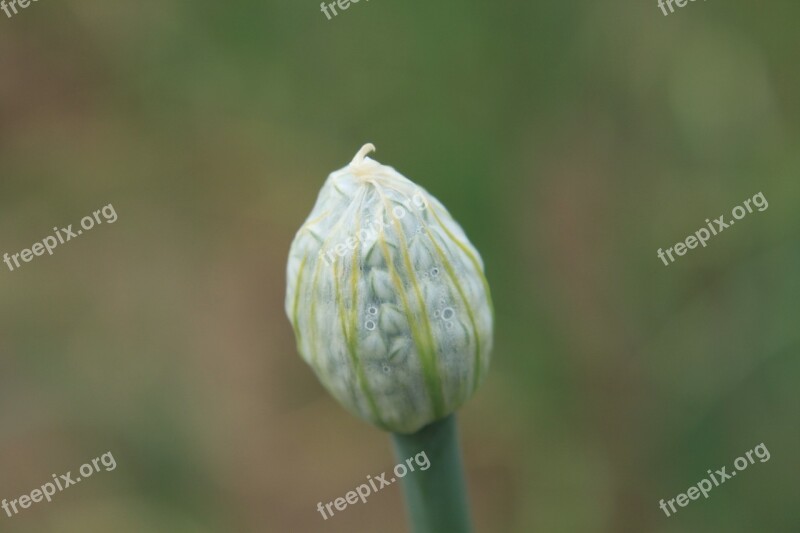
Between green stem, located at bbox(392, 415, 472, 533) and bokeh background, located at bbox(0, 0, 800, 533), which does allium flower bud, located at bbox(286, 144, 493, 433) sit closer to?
green stem, located at bbox(392, 415, 472, 533)

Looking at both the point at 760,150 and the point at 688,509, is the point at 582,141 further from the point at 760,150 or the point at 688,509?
the point at 688,509

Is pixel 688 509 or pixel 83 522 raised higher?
pixel 83 522

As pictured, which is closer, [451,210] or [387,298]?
[387,298]

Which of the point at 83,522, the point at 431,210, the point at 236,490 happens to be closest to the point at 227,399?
the point at 236,490

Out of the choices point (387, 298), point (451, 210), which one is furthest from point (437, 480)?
point (451, 210)

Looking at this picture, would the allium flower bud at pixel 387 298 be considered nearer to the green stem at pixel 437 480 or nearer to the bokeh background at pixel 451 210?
the green stem at pixel 437 480

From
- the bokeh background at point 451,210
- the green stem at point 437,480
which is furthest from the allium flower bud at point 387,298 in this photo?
the bokeh background at point 451,210

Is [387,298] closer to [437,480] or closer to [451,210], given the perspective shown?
[437,480]
